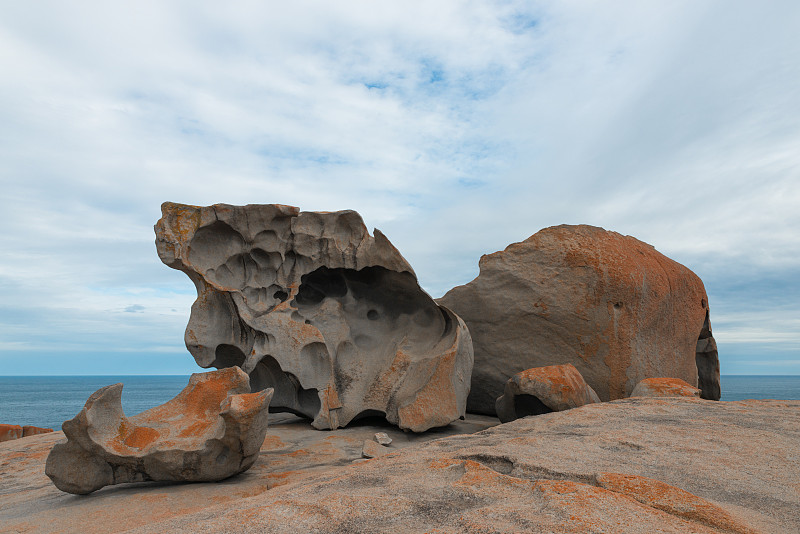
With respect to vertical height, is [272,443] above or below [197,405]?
below

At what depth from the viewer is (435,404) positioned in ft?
21.6

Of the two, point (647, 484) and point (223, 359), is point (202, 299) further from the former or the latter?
point (647, 484)

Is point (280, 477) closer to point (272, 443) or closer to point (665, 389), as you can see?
point (272, 443)

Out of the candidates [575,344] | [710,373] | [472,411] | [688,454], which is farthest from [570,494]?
[710,373]

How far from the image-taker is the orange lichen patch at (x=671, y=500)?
209cm

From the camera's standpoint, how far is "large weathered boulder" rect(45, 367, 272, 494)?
4131 millimetres

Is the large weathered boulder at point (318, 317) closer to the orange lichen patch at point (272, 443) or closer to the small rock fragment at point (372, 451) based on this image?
the orange lichen patch at point (272, 443)

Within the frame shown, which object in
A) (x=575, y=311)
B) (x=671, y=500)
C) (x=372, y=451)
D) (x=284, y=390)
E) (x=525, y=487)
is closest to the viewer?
(x=671, y=500)

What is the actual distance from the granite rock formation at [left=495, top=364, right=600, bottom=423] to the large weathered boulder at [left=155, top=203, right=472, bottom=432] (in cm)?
67

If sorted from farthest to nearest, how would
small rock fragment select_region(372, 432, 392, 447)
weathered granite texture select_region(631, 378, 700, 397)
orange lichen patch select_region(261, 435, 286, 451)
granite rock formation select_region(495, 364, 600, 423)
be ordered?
weathered granite texture select_region(631, 378, 700, 397) → granite rock formation select_region(495, 364, 600, 423) → small rock fragment select_region(372, 432, 392, 447) → orange lichen patch select_region(261, 435, 286, 451)

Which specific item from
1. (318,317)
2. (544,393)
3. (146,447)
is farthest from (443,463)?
(318,317)

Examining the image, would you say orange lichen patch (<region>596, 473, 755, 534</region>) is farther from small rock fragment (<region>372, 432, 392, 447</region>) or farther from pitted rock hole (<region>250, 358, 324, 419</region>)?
pitted rock hole (<region>250, 358, 324, 419</region>)

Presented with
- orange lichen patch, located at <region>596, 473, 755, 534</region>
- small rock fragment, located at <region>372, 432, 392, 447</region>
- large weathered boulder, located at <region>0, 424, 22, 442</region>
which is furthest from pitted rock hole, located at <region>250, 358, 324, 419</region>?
orange lichen patch, located at <region>596, 473, 755, 534</region>

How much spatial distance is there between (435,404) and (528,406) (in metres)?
1.12
